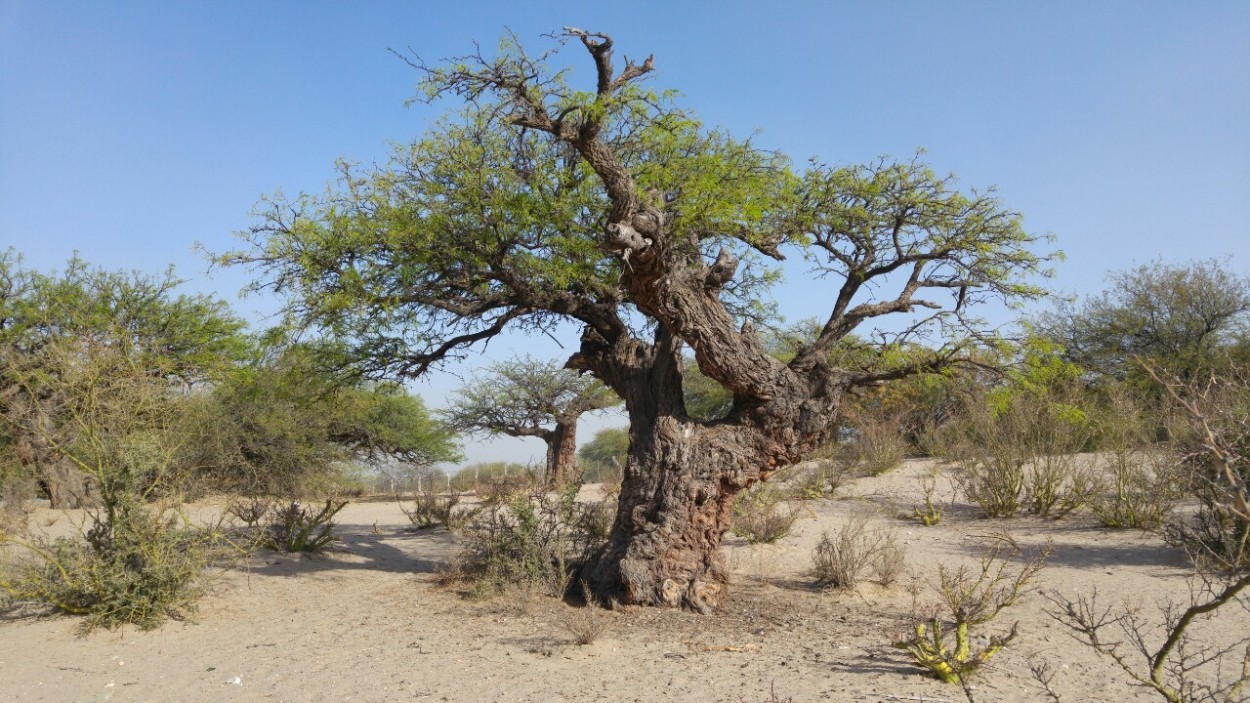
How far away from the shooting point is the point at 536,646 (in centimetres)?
719

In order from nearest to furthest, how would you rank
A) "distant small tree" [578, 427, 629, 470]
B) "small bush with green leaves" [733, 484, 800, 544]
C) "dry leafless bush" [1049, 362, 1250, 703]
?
1. "dry leafless bush" [1049, 362, 1250, 703]
2. "small bush with green leaves" [733, 484, 800, 544]
3. "distant small tree" [578, 427, 629, 470]

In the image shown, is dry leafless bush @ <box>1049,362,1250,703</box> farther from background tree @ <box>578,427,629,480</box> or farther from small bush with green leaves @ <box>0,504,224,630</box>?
background tree @ <box>578,427,629,480</box>

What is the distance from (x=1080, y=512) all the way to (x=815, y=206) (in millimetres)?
7602

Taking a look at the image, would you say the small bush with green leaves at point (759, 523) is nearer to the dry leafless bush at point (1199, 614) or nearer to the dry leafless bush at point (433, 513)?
the dry leafless bush at point (1199, 614)

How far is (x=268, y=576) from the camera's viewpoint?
35.0 ft

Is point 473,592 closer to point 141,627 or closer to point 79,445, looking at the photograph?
point 141,627

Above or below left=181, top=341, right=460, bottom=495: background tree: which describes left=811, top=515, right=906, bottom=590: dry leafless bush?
below

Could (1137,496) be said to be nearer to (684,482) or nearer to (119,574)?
(684,482)

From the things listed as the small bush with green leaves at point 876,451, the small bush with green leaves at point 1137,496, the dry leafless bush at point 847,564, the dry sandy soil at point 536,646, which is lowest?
the dry sandy soil at point 536,646

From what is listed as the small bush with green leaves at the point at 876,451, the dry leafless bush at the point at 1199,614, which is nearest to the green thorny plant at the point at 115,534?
the dry leafless bush at the point at 1199,614

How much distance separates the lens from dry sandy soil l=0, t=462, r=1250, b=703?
19.9 ft

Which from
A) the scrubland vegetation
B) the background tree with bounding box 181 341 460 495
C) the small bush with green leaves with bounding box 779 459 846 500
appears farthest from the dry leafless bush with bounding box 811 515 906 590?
the background tree with bounding box 181 341 460 495

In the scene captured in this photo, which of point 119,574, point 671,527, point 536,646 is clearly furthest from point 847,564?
point 119,574

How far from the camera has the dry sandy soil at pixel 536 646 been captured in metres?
6.05
